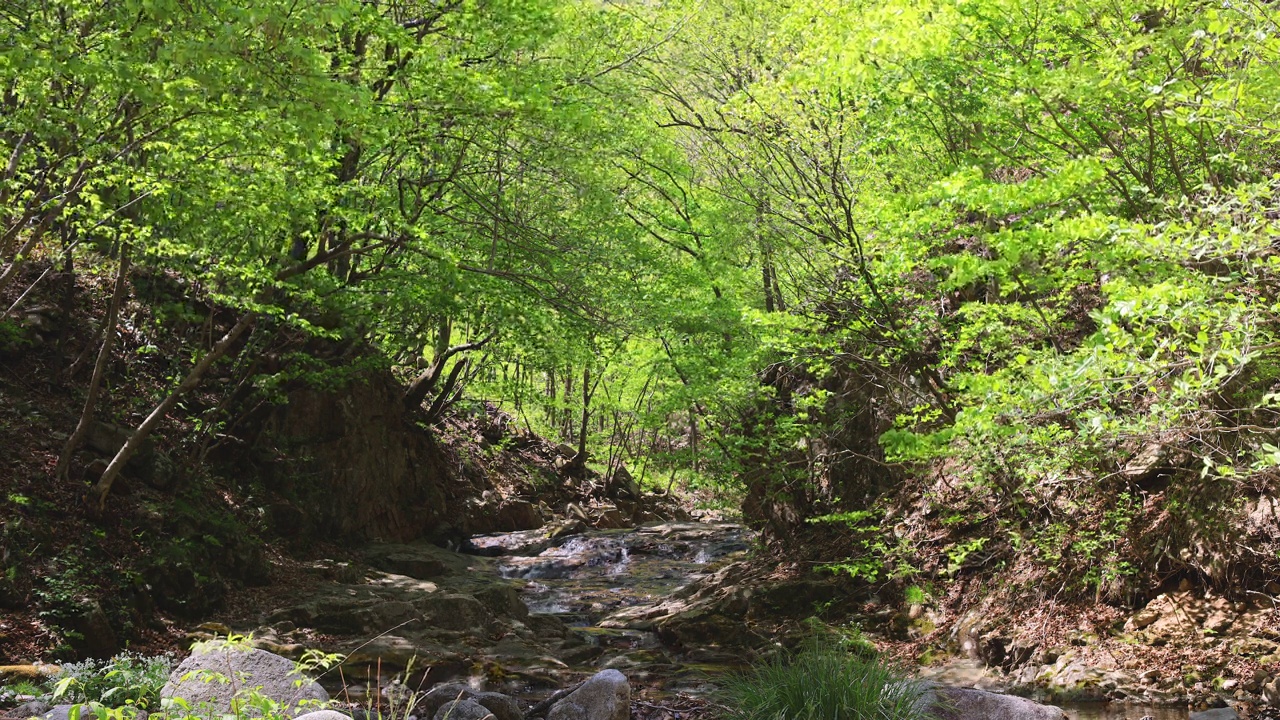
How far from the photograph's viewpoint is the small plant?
5.62 metres

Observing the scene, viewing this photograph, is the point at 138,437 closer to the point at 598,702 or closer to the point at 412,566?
the point at 412,566

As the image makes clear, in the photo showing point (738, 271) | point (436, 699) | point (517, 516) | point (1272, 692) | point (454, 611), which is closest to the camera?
point (1272, 692)

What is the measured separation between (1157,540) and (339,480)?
12981 mm

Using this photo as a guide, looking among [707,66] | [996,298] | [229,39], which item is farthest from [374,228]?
[996,298]

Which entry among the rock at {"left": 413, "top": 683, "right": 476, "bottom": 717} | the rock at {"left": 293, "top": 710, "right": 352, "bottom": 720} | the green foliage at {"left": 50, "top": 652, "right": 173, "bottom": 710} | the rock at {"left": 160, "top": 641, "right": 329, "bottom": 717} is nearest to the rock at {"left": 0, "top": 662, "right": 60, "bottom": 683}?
the green foliage at {"left": 50, "top": 652, "right": 173, "bottom": 710}

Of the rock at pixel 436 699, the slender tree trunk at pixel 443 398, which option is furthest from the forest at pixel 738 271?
the rock at pixel 436 699

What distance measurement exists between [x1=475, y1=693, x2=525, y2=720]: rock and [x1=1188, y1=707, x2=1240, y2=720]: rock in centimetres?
535

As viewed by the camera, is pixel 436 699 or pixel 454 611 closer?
pixel 436 699

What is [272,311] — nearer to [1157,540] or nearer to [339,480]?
[339,480]

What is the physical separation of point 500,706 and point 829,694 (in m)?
2.84

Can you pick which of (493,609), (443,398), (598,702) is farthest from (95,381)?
(443,398)

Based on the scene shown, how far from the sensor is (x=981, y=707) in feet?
20.5

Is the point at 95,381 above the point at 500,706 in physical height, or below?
above

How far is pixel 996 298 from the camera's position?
909 centimetres
